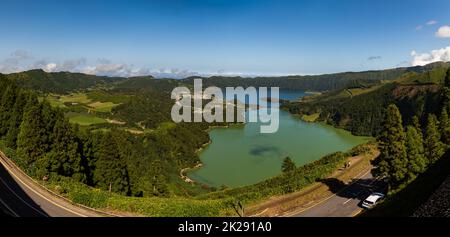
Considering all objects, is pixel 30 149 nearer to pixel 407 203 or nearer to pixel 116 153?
pixel 116 153

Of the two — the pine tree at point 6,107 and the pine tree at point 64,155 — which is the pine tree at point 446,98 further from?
the pine tree at point 6,107

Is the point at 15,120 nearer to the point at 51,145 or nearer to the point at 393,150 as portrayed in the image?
the point at 51,145

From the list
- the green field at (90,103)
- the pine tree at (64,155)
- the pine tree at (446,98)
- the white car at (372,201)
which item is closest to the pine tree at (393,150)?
the white car at (372,201)

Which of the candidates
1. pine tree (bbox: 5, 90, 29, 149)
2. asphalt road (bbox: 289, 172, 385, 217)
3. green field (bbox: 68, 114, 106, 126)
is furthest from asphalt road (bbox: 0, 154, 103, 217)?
green field (bbox: 68, 114, 106, 126)

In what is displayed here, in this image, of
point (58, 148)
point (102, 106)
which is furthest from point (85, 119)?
point (58, 148)
